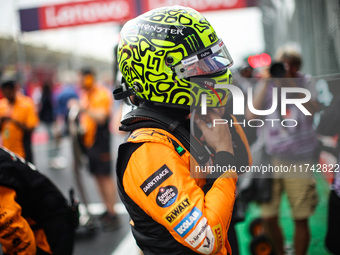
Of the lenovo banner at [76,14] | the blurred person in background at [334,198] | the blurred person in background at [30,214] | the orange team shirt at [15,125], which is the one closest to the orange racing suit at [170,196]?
the blurred person in background at [30,214]

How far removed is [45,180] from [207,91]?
1.23 meters

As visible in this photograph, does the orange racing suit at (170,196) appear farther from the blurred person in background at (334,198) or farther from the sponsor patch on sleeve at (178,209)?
the blurred person in background at (334,198)

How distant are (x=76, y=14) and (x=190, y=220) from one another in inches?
274

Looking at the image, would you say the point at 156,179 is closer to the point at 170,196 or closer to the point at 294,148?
the point at 170,196

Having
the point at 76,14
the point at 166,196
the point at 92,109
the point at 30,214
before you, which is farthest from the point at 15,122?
the point at 166,196

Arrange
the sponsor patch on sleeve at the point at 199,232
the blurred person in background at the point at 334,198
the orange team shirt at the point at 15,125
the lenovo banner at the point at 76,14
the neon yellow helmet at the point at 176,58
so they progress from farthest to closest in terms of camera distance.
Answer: the lenovo banner at the point at 76,14 → the orange team shirt at the point at 15,125 → the blurred person in background at the point at 334,198 → the neon yellow helmet at the point at 176,58 → the sponsor patch on sleeve at the point at 199,232

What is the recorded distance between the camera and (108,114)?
469 cm

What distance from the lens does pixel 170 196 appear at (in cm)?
129

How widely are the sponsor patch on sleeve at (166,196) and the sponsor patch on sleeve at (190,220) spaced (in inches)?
3.0

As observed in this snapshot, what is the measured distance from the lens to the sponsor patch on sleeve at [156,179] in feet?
4.31

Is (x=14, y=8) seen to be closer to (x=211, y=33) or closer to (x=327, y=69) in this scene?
(x=327, y=69)

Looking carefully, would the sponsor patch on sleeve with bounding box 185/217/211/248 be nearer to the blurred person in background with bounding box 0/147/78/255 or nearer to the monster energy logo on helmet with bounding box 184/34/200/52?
the monster energy logo on helmet with bounding box 184/34/200/52

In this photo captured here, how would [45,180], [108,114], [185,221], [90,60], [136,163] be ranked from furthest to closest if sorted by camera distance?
[90,60] → [108,114] → [45,180] → [136,163] → [185,221]

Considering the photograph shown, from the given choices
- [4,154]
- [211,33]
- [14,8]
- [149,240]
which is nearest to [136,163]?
[149,240]
